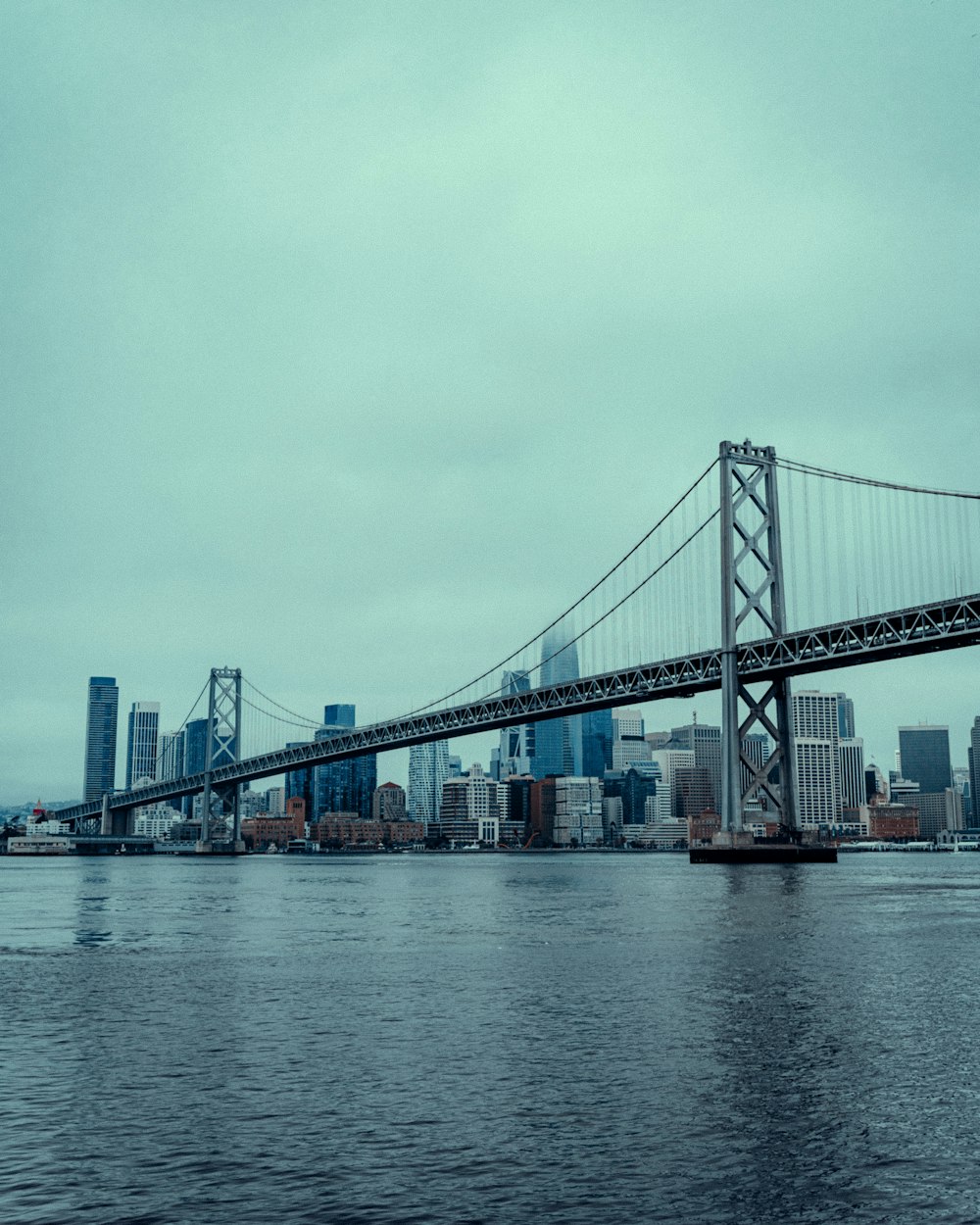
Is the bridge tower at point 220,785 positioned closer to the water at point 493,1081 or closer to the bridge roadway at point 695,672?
the bridge roadway at point 695,672

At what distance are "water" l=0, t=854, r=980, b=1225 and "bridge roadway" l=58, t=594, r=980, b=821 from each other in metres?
33.8

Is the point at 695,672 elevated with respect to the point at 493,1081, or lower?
elevated

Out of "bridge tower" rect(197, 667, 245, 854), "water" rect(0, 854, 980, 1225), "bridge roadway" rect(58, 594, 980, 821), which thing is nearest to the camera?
"water" rect(0, 854, 980, 1225)

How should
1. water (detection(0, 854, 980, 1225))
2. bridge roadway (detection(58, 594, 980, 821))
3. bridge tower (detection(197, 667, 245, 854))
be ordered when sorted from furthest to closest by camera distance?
bridge tower (detection(197, 667, 245, 854))
bridge roadway (detection(58, 594, 980, 821))
water (detection(0, 854, 980, 1225))

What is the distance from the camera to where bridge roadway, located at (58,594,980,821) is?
188 feet

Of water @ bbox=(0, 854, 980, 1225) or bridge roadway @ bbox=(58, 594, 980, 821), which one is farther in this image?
bridge roadway @ bbox=(58, 594, 980, 821)

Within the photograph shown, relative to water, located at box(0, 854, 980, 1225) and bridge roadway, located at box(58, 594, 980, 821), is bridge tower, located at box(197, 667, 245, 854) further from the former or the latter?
water, located at box(0, 854, 980, 1225)

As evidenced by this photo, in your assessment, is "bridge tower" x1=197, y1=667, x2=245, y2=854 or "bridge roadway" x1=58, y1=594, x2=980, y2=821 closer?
"bridge roadway" x1=58, y1=594, x2=980, y2=821

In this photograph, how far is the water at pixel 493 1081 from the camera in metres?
8.75

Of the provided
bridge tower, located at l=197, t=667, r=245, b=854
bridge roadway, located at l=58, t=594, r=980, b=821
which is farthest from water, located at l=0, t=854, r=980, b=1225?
bridge tower, located at l=197, t=667, r=245, b=854

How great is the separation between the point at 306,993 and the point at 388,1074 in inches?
234

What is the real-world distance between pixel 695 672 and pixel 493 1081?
59046 mm

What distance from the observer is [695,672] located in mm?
70250

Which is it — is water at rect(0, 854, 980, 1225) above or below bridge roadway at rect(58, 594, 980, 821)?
below
